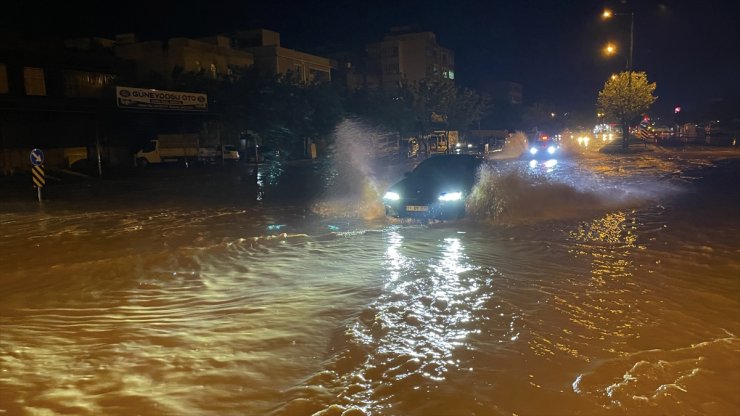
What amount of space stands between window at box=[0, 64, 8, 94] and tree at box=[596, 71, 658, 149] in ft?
126

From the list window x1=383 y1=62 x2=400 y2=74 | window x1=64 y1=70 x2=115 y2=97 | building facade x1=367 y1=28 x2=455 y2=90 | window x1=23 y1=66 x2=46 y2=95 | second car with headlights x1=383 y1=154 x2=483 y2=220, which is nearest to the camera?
second car with headlights x1=383 y1=154 x2=483 y2=220

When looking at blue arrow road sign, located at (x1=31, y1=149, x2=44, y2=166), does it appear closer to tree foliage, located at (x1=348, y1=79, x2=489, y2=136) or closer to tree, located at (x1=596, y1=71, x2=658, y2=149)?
tree foliage, located at (x1=348, y1=79, x2=489, y2=136)

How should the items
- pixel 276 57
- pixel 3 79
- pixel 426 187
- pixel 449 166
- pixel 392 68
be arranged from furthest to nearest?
pixel 392 68, pixel 276 57, pixel 3 79, pixel 449 166, pixel 426 187

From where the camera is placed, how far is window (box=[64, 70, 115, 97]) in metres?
35.0

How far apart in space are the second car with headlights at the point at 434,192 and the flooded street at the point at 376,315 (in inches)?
14.6

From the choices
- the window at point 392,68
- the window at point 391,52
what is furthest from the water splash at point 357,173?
the window at point 391,52

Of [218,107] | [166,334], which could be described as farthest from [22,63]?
[166,334]

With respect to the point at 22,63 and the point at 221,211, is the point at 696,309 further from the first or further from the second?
the point at 22,63

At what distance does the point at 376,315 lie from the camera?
21.3 feet

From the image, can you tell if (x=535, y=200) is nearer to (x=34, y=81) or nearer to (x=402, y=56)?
(x=34, y=81)

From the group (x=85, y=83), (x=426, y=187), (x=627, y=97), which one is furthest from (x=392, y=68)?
(x=426, y=187)

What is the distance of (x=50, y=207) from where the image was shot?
17.1 meters

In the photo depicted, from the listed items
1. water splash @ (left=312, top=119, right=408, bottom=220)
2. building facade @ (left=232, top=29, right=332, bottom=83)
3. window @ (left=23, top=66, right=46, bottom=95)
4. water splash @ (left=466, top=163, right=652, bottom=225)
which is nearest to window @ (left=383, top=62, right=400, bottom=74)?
building facade @ (left=232, top=29, right=332, bottom=83)

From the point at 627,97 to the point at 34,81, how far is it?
37881 mm
